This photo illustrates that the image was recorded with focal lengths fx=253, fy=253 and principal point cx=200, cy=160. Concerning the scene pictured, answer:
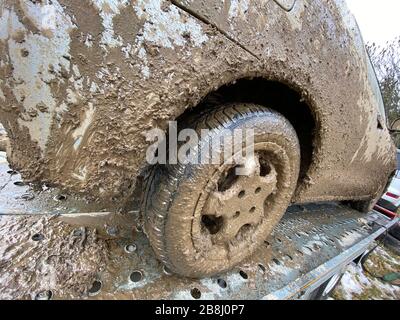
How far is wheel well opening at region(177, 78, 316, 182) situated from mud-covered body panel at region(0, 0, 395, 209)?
0.14 m

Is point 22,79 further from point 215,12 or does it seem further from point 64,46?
point 215,12

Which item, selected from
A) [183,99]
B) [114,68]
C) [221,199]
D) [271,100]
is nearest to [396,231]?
[271,100]

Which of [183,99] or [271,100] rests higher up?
[271,100]

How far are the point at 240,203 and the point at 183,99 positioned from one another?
572mm

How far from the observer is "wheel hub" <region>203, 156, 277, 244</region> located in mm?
1042

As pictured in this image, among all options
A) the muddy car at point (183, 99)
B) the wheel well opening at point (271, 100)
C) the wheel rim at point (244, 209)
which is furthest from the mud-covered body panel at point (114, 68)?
the wheel rim at point (244, 209)

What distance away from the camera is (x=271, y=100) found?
124 centimetres

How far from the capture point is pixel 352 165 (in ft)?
5.27

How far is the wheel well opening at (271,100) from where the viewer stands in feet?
3.44

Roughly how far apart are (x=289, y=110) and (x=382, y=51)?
13.3 metres

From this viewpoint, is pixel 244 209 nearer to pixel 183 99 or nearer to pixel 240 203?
pixel 240 203

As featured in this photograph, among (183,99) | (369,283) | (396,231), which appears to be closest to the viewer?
(183,99)

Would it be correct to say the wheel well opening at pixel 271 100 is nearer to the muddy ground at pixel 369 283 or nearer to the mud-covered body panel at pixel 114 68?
the mud-covered body panel at pixel 114 68

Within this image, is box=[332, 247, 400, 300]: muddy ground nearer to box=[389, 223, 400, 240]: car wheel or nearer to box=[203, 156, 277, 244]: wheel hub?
box=[389, 223, 400, 240]: car wheel
